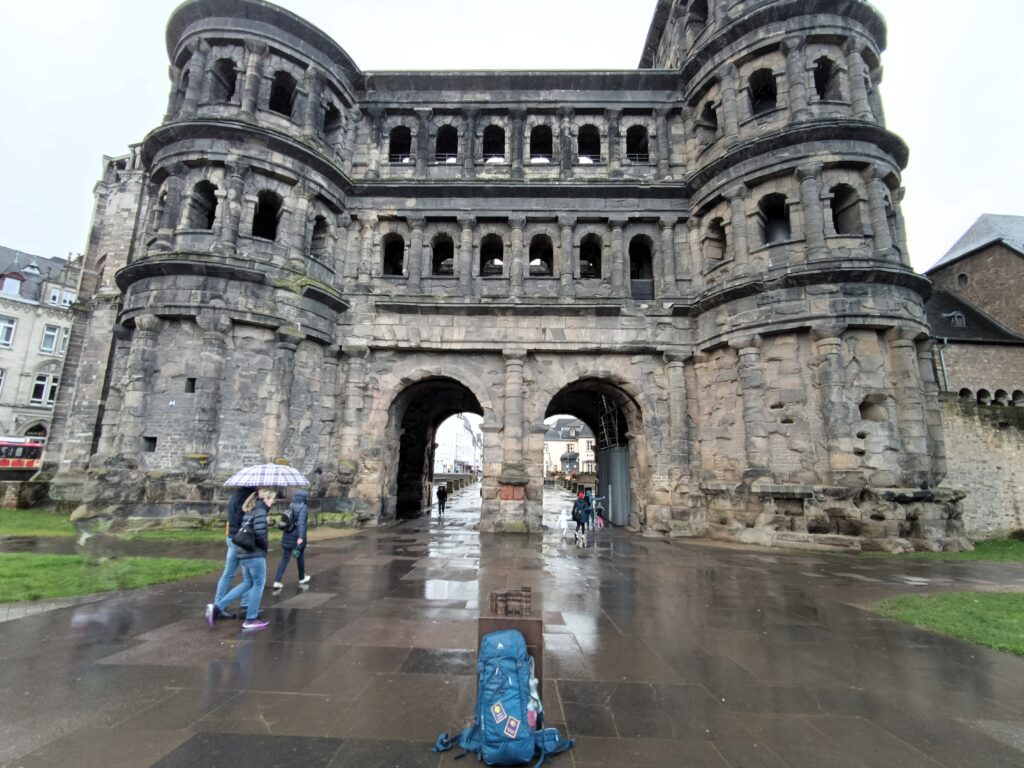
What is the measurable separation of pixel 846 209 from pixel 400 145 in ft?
56.1

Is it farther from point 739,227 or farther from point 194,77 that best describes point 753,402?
point 194,77

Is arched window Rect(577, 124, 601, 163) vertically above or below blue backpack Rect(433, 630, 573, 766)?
above

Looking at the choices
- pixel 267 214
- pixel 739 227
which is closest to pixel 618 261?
pixel 739 227

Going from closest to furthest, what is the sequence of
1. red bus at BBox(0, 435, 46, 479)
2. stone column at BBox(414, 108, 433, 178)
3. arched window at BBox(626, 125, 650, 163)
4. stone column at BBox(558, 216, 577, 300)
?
stone column at BBox(558, 216, 577, 300)
stone column at BBox(414, 108, 433, 178)
arched window at BBox(626, 125, 650, 163)
red bus at BBox(0, 435, 46, 479)

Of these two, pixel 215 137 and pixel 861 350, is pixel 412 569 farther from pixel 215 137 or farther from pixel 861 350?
pixel 215 137

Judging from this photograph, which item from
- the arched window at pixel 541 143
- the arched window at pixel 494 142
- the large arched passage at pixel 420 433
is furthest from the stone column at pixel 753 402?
the arched window at pixel 494 142

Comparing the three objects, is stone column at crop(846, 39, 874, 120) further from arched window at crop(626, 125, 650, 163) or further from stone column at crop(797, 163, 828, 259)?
arched window at crop(626, 125, 650, 163)

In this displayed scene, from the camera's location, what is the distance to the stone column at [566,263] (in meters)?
17.7

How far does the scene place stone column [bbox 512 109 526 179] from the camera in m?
18.6

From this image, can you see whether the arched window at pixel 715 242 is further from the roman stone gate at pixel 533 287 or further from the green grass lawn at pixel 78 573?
the green grass lawn at pixel 78 573

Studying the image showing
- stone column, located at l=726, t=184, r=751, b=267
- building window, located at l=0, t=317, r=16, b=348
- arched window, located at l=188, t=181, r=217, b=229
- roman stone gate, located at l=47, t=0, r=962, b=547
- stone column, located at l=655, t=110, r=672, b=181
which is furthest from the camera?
building window, located at l=0, t=317, r=16, b=348

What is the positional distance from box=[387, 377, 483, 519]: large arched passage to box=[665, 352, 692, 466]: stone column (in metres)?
7.58

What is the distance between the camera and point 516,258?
1795 cm

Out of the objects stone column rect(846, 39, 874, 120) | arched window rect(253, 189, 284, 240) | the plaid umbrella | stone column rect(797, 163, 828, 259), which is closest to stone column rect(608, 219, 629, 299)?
stone column rect(797, 163, 828, 259)
